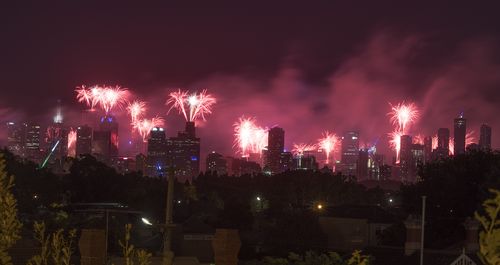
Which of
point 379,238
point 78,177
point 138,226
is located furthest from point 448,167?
point 78,177

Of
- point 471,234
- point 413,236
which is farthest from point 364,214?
point 471,234

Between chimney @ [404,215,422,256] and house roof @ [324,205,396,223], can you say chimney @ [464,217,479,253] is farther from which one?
house roof @ [324,205,396,223]

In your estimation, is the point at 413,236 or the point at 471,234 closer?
the point at 471,234

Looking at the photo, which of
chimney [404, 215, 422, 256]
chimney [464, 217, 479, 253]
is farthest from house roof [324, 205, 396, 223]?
chimney [464, 217, 479, 253]

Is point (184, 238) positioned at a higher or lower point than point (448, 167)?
lower

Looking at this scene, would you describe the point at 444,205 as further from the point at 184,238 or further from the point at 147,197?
the point at 147,197

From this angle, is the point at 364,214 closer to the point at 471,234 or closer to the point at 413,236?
the point at 413,236

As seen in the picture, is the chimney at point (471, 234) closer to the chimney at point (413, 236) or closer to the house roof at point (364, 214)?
the chimney at point (413, 236)

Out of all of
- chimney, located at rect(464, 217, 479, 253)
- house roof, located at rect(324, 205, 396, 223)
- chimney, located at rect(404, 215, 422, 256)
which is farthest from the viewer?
house roof, located at rect(324, 205, 396, 223)
